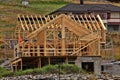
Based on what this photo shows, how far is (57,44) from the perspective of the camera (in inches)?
1875

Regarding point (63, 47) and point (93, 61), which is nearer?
point (93, 61)

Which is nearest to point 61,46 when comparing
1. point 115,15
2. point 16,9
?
Answer: point 115,15

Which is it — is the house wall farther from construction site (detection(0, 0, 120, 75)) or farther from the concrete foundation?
the concrete foundation

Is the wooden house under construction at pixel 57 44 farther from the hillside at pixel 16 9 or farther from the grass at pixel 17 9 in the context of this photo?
the grass at pixel 17 9

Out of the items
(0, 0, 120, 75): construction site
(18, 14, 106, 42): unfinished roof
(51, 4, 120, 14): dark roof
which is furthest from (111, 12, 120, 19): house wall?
(0, 0, 120, 75): construction site

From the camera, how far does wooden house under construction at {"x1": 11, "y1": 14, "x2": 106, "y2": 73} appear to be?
45.8 m

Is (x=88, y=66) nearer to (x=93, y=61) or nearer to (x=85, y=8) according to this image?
(x=93, y=61)

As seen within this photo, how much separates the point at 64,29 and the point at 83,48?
217 cm

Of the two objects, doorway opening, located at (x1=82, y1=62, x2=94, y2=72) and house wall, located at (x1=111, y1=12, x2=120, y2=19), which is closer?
doorway opening, located at (x1=82, y1=62, x2=94, y2=72)

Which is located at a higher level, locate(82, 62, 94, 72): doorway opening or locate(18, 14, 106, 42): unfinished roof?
locate(18, 14, 106, 42): unfinished roof

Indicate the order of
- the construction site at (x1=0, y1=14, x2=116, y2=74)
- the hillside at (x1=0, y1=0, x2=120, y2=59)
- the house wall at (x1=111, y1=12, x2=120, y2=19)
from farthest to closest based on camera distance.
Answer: the house wall at (x1=111, y1=12, x2=120, y2=19)
the hillside at (x1=0, y1=0, x2=120, y2=59)
the construction site at (x1=0, y1=14, x2=116, y2=74)

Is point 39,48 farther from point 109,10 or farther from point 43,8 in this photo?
point 43,8

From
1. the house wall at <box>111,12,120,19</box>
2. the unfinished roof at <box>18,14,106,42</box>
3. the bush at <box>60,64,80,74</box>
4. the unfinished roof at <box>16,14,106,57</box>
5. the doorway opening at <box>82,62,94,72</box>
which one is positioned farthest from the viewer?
the house wall at <box>111,12,120,19</box>

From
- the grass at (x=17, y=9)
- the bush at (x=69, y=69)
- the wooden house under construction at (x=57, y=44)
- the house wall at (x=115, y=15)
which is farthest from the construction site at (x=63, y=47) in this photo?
the house wall at (x=115, y=15)
